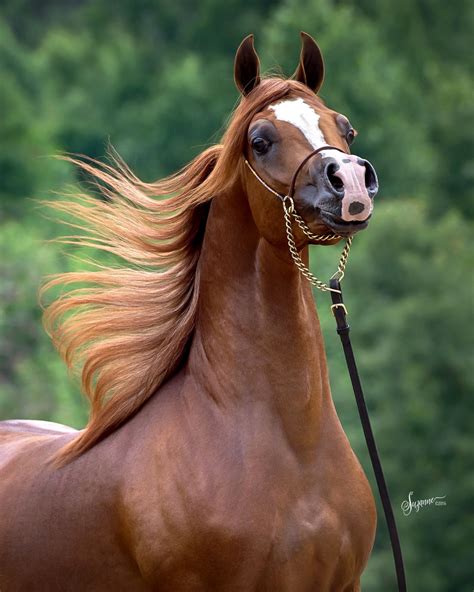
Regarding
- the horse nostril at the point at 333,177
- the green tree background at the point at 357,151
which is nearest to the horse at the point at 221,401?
the horse nostril at the point at 333,177

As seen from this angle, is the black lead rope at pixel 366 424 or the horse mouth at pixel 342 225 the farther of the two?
the black lead rope at pixel 366 424

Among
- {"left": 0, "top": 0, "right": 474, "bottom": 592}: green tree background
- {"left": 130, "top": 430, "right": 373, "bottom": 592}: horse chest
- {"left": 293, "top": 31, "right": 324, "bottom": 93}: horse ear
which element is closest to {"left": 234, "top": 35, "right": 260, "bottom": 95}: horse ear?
{"left": 293, "top": 31, "right": 324, "bottom": 93}: horse ear

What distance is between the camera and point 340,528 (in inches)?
209

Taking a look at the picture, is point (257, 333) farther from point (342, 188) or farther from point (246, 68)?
point (246, 68)

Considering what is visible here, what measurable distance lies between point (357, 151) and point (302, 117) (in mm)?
32752

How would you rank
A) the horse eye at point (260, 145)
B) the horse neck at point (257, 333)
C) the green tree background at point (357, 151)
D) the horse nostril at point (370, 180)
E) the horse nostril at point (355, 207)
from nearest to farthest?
the horse nostril at point (355, 207), the horse nostril at point (370, 180), the horse eye at point (260, 145), the horse neck at point (257, 333), the green tree background at point (357, 151)

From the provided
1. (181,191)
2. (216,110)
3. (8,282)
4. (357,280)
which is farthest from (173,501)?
(216,110)

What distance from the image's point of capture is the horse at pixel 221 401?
205 inches

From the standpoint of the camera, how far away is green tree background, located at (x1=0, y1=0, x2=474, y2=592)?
2216cm

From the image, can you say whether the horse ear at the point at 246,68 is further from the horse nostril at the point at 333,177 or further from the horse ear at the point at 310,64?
the horse nostril at the point at 333,177

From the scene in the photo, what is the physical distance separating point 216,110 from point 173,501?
38.6m

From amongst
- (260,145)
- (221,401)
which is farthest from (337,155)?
(221,401)

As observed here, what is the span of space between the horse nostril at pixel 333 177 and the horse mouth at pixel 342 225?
10 centimetres

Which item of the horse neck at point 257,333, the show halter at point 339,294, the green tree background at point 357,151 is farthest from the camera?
the green tree background at point 357,151
